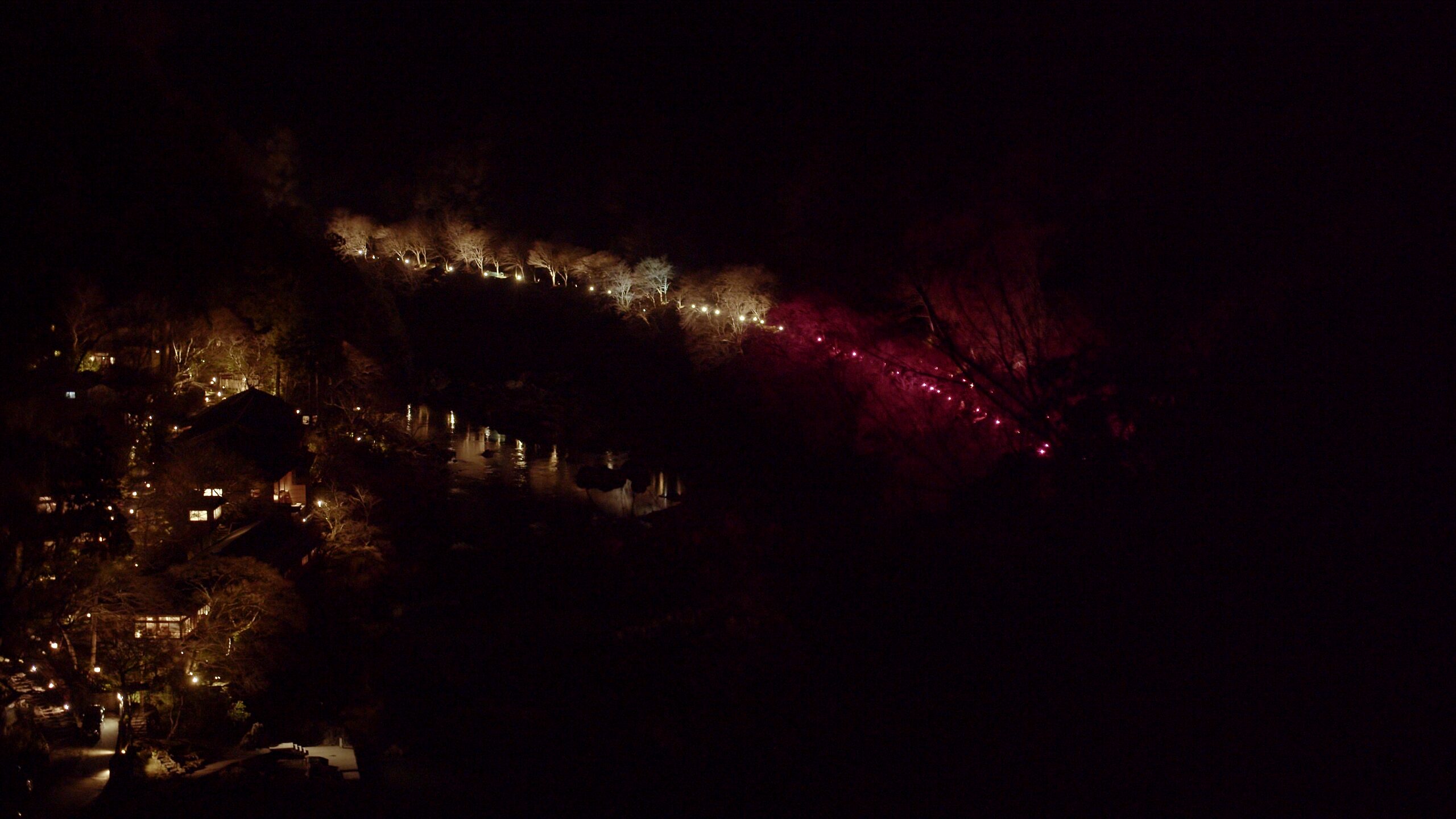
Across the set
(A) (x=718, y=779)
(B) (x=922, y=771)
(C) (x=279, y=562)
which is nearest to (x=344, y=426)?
(C) (x=279, y=562)

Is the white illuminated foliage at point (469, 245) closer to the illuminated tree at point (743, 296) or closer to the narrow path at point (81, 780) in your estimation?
the illuminated tree at point (743, 296)

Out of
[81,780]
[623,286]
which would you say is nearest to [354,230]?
[623,286]

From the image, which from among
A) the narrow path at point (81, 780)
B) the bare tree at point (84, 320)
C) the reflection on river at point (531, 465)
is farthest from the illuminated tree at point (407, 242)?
the narrow path at point (81, 780)

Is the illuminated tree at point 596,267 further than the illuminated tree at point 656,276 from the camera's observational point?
Yes

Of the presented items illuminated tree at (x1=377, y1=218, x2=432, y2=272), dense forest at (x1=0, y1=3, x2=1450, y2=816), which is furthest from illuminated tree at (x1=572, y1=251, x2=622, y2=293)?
dense forest at (x1=0, y1=3, x2=1450, y2=816)

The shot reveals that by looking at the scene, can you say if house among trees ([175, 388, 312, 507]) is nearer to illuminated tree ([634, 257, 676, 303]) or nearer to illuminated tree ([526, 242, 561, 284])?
illuminated tree ([634, 257, 676, 303])

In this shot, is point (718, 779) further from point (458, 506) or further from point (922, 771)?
point (458, 506)

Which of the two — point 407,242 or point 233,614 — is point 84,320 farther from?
point 407,242
